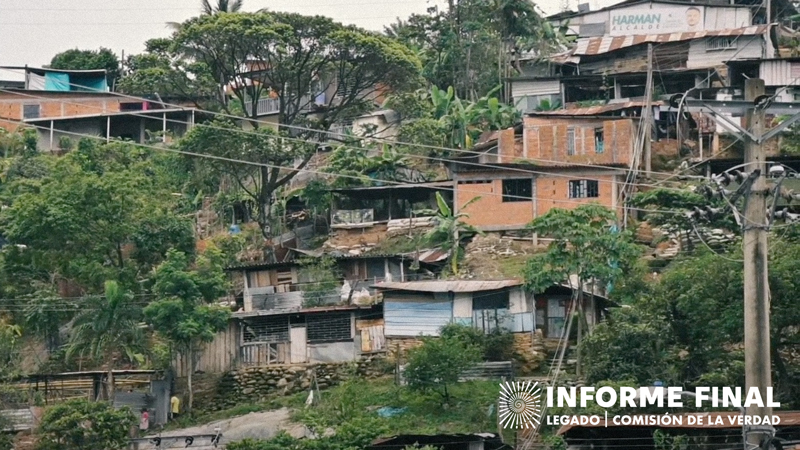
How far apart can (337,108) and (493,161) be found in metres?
6.33

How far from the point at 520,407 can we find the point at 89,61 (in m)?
34.2

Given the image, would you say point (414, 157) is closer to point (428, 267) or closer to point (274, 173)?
point (274, 173)

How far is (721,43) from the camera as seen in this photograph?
47.7 meters

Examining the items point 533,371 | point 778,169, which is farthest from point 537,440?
point 778,169

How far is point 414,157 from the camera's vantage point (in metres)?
43.6

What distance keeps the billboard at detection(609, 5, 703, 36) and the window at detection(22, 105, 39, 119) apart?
1995cm

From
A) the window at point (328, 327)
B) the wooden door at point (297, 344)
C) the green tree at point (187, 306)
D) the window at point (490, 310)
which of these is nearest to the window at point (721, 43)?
the window at point (490, 310)

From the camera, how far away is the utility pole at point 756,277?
16.9 m

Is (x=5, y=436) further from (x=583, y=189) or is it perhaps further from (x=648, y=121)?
(x=648, y=121)

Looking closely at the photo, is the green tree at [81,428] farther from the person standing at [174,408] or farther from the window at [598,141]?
the window at [598,141]

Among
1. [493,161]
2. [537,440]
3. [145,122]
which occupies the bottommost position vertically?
[537,440]

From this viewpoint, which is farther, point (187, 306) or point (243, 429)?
point (187, 306)

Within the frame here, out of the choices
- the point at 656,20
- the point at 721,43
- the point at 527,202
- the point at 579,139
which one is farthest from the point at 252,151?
the point at 656,20

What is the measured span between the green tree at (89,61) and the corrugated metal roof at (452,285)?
2769cm
